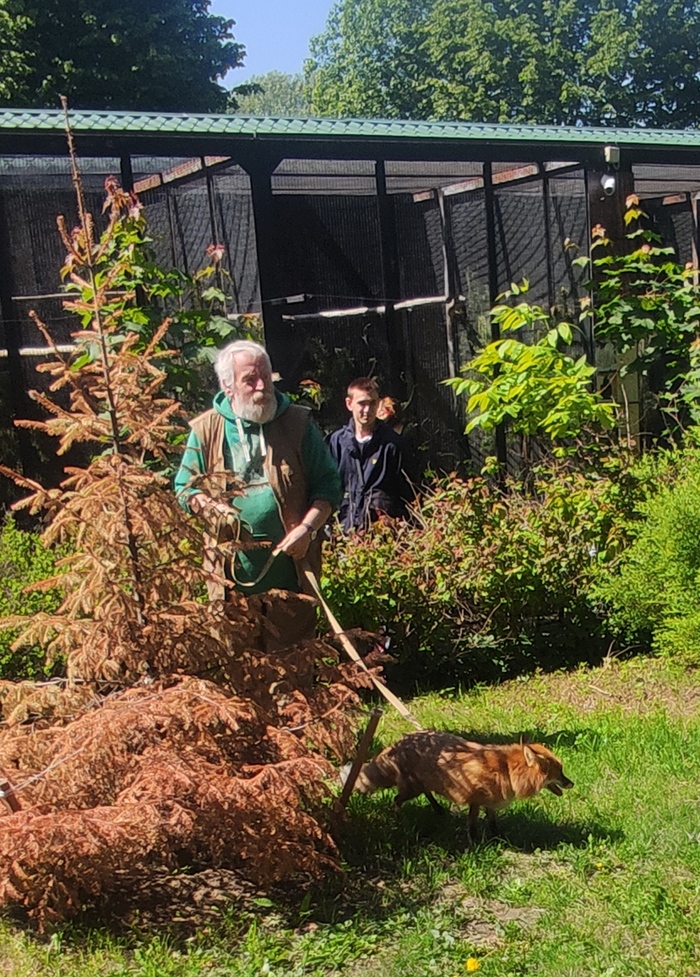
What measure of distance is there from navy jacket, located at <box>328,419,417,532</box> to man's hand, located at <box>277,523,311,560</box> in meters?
2.46

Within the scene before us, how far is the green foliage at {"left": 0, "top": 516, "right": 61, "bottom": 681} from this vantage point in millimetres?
5363

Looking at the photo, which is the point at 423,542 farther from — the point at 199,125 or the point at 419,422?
the point at 199,125

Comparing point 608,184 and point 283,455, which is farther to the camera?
Answer: point 608,184

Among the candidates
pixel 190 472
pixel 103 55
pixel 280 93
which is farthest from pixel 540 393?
pixel 280 93

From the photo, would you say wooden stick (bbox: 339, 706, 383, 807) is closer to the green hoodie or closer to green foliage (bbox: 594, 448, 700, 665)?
the green hoodie

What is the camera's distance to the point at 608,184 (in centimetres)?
974

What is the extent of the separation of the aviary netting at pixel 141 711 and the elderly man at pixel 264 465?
29 centimetres

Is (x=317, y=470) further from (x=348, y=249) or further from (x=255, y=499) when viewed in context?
(x=348, y=249)

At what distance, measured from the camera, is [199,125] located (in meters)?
7.91

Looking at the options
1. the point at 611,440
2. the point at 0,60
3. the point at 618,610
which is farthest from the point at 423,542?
the point at 0,60

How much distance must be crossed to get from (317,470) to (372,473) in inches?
91.8

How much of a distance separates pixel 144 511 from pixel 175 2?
2453 cm

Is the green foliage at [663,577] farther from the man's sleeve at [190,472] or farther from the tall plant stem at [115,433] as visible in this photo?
the tall plant stem at [115,433]

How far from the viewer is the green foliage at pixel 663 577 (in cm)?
595
